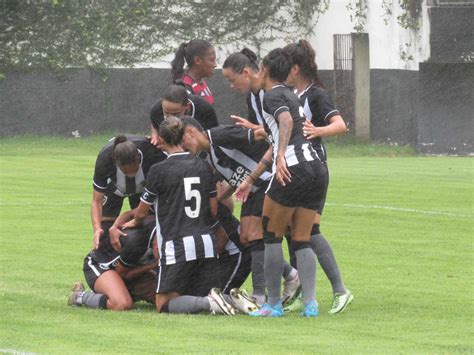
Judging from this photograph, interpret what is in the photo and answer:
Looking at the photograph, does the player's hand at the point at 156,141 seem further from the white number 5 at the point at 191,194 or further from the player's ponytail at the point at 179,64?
the player's ponytail at the point at 179,64

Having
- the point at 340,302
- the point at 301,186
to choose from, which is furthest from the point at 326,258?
the point at 301,186

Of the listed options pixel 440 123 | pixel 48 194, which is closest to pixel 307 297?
pixel 48 194

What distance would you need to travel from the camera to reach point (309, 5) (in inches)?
1366

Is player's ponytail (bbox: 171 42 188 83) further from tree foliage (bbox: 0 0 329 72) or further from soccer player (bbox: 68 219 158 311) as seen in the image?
tree foliage (bbox: 0 0 329 72)

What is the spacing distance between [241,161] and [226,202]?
38 centimetres

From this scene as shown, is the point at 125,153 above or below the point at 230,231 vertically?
above

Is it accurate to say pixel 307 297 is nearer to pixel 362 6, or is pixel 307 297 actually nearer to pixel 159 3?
pixel 362 6

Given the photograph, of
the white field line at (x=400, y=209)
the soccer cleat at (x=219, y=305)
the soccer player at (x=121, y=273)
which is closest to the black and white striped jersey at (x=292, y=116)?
the soccer cleat at (x=219, y=305)

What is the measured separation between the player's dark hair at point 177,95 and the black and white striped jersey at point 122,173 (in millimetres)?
405

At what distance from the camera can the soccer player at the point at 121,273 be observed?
991cm

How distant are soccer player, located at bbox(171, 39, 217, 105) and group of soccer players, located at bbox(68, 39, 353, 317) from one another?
1.42 ft

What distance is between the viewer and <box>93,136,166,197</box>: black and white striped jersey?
33.3 ft

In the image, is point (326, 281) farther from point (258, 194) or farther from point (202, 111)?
point (202, 111)

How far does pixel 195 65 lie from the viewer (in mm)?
10969
